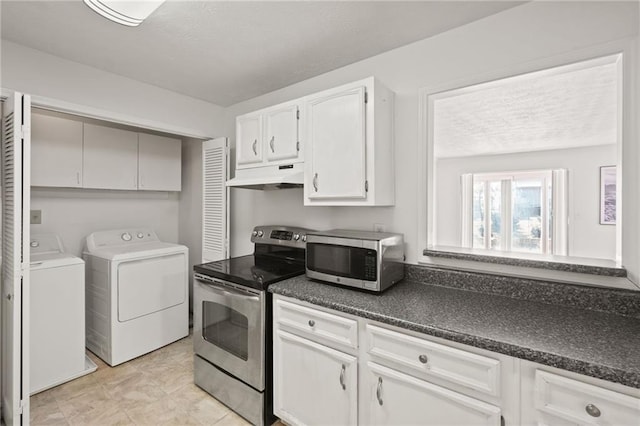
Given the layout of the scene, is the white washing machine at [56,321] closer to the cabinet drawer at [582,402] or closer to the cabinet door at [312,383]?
the cabinet door at [312,383]

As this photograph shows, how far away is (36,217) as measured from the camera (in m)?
2.70

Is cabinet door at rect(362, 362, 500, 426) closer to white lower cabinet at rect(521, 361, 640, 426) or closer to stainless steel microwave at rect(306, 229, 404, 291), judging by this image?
white lower cabinet at rect(521, 361, 640, 426)

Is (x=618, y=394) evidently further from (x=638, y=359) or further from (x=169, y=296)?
(x=169, y=296)

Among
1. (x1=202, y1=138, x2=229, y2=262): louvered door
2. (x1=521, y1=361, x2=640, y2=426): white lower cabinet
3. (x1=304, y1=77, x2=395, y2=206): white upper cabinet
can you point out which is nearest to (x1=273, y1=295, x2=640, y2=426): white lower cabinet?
(x1=521, y1=361, x2=640, y2=426): white lower cabinet

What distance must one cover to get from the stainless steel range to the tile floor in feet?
0.37

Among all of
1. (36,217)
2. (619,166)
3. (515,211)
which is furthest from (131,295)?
(515,211)

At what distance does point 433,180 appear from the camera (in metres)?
1.90

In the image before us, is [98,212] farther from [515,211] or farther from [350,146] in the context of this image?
[515,211]

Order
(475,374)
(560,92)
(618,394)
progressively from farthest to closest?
(560,92), (475,374), (618,394)

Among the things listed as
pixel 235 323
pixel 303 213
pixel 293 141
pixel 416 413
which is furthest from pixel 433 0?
pixel 235 323

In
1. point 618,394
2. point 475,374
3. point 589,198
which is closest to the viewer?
point 618,394

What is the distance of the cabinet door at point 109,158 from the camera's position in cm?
284

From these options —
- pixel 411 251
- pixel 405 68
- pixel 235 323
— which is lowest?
pixel 235 323

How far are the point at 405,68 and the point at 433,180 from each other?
78cm
